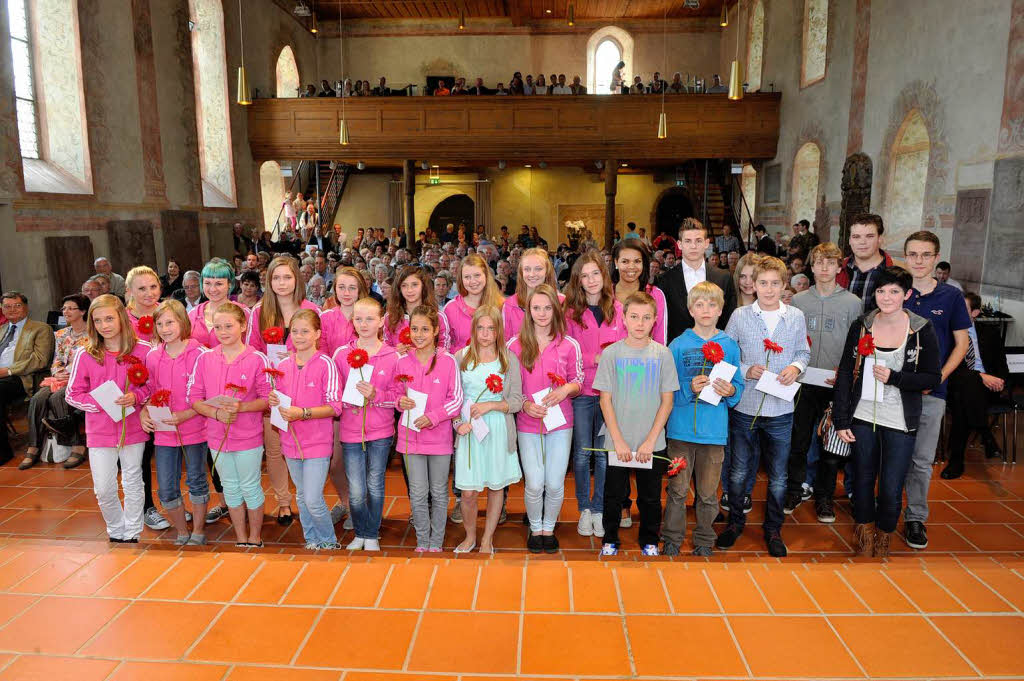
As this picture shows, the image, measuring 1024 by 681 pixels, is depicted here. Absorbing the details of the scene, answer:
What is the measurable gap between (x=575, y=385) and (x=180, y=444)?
2310 mm

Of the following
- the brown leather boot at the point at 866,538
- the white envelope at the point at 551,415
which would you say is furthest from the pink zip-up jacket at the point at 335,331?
the brown leather boot at the point at 866,538

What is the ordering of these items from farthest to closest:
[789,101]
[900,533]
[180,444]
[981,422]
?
[789,101] < [981,422] < [900,533] < [180,444]

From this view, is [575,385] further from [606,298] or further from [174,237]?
[174,237]

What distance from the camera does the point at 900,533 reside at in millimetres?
4152

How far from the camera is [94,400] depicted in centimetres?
370

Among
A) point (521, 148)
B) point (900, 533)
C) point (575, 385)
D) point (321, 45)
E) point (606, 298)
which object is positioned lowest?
point (900, 533)

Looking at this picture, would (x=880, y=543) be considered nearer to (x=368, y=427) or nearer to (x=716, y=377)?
(x=716, y=377)

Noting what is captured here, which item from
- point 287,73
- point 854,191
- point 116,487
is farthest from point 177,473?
point 287,73

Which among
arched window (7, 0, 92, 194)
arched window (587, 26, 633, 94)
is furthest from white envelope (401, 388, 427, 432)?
arched window (587, 26, 633, 94)

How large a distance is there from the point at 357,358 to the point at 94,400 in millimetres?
1525

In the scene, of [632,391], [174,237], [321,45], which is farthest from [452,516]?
[321,45]

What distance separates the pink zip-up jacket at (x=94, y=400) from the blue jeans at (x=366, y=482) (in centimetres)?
121

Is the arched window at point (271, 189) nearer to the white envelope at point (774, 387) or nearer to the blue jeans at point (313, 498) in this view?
the blue jeans at point (313, 498)

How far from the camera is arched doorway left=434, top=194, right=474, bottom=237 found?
24172 millimetres
